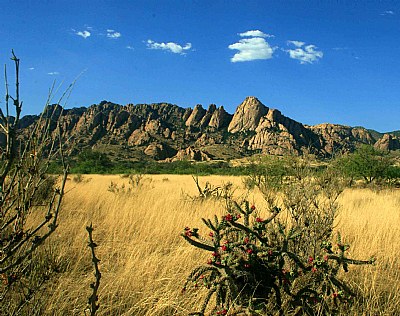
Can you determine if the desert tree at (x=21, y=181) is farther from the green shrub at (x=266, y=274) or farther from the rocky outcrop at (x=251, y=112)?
the rocky outcrop at (x=251, y=112)

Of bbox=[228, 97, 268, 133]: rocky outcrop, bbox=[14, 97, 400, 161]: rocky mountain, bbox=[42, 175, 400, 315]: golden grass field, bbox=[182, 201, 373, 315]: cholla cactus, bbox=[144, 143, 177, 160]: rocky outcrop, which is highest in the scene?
bbox=[228, 97, 268, 133]: rocky outcrop

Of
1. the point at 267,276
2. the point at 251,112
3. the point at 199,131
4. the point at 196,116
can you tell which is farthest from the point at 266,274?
the point at 251,112

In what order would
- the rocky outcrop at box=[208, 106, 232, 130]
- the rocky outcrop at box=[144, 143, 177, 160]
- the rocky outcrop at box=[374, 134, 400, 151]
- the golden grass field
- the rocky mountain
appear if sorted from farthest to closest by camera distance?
the rocky outcrop at box=[208, 106, 232, 130] → the rocky outcrop at box=[144, 143, 177, 160] → the rocky mountain → the rocky outcrop at box=[374, 134, 400, 151] → the golden grass field

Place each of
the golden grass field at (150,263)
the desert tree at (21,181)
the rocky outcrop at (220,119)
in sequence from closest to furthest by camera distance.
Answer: the desert tree at (21,181)
the golden grass field at (150,263)
the rocky outcrop at (220,119)

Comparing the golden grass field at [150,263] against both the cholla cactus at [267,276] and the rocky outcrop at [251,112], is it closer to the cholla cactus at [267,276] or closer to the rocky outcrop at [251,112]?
the cholla cactus at [267,276]

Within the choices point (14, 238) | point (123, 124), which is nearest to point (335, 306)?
point (14, 238)

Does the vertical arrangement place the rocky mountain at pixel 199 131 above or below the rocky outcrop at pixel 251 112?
below

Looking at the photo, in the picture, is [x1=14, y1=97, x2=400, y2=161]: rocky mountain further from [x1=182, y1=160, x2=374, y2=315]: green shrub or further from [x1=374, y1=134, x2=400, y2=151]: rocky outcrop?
[x1=182, y1=160, x2=374, y2=315]: green shrub

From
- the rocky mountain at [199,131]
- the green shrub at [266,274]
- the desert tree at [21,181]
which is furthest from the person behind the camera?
the rocky mountain at [199,131]

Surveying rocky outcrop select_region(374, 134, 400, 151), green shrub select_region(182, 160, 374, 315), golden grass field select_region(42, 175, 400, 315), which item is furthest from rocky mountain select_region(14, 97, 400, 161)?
green shrub select_region(182, 160, 374, 315)

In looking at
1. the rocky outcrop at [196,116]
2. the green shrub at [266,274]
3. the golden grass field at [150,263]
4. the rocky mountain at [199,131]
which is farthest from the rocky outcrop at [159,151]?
the green shrub at [266,274]

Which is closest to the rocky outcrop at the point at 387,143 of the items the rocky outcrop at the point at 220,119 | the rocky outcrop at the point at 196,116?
the rocky outcrop at the point at 220,119

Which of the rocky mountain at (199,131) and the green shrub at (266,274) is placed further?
the rocky mountain at (199,131)

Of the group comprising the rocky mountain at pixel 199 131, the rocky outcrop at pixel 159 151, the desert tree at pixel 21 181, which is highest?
the rocky mountain at pixel 199 131
